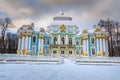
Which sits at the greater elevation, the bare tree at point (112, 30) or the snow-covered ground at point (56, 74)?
the bare tree at point (112, 30)

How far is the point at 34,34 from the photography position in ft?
112

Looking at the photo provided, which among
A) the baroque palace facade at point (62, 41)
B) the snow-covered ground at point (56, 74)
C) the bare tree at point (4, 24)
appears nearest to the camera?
the snow-covered ground at point (56, 74)

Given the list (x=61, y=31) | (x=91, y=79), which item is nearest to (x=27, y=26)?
(x=61, y=31)

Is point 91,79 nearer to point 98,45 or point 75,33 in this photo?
point 98,45

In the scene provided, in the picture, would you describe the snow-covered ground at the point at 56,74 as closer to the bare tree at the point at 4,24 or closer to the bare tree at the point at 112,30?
the bare tree at the point at 4,24

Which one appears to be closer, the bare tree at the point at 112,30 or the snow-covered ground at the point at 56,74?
the snow-covered ground at the point at 56,74

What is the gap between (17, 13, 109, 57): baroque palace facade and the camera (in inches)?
1310

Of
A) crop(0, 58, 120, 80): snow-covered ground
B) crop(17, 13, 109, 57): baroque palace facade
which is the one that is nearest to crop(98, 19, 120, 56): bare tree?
crop(17, 13, 109, 57): baroque palace facade

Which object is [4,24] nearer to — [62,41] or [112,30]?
[62,41]

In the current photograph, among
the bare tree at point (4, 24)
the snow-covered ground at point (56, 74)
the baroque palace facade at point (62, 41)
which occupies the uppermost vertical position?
the bare tree at point (4, 24)

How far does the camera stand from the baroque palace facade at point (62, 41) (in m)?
33.3

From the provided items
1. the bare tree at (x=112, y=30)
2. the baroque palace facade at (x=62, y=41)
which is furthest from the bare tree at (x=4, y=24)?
the bare tree at (x=112, y=30)

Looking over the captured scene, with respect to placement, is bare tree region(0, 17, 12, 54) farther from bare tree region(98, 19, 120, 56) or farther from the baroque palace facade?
bare tree region(98, 19, 120, 56)

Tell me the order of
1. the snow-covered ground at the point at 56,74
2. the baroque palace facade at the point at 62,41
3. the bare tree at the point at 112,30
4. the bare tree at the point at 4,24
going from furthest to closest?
the baroque palace facade at the point at 62,41 < the bare tree at the point at 112,30 < the bare tree at the point at 4,24 < the snow-covered ground at the point at 56,74
